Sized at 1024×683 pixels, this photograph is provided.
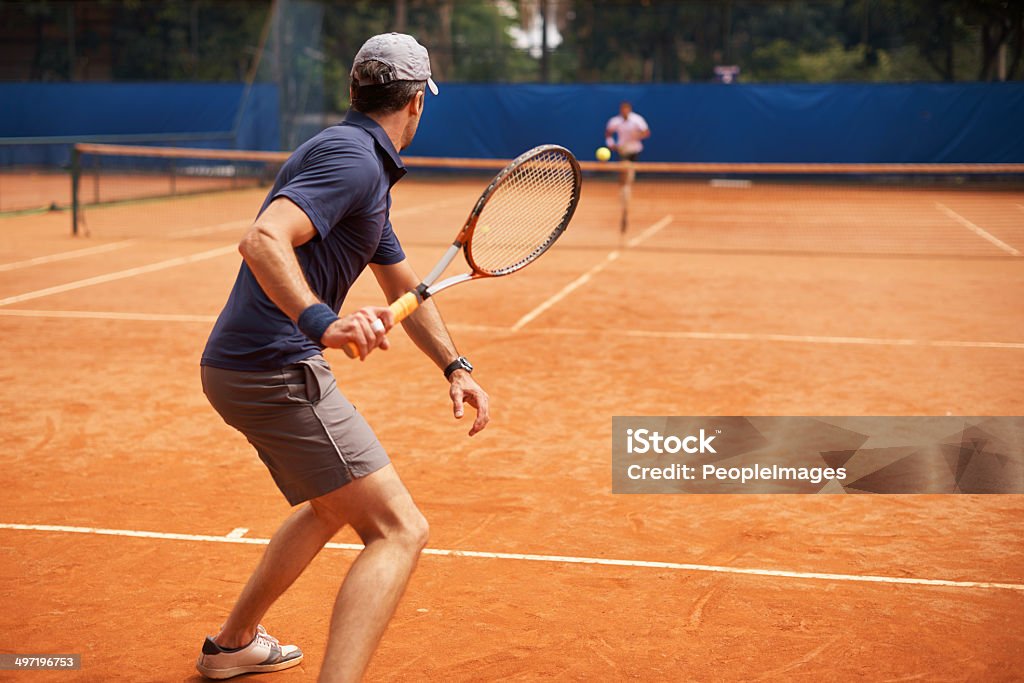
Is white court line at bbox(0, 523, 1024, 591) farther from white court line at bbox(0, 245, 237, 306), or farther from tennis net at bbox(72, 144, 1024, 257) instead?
tennis net at bbox(72, 144, 1024, 257)

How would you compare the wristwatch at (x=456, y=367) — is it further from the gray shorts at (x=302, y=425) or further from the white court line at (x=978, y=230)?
the white court line at (x=978, y=230)

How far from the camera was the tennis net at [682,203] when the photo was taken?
1625 cm

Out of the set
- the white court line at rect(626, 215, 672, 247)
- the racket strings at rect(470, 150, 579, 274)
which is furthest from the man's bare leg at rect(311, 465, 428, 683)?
the white court line at rect(626, 215, 672, 247)

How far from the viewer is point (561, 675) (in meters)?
3.48

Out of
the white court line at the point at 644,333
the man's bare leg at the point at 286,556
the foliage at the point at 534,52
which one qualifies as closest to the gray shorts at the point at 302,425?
the man's bare leg at the point at 286,556

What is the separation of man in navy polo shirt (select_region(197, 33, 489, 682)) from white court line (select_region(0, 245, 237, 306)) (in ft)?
27.7

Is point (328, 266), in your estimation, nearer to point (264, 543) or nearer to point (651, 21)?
point (264, 543)

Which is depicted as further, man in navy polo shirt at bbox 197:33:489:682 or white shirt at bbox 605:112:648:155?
white shirt at bbox 605:112:648:155

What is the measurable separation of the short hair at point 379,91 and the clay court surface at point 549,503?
1754mm

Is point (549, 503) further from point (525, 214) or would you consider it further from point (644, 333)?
point (644, 333)

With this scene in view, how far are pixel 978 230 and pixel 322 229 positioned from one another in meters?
17.5

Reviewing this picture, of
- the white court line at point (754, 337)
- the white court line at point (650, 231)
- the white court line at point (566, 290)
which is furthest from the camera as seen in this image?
the white court line at point (650, 231)

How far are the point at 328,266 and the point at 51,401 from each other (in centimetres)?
460

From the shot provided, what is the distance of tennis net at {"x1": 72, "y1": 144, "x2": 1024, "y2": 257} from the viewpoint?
1625 centimetres
